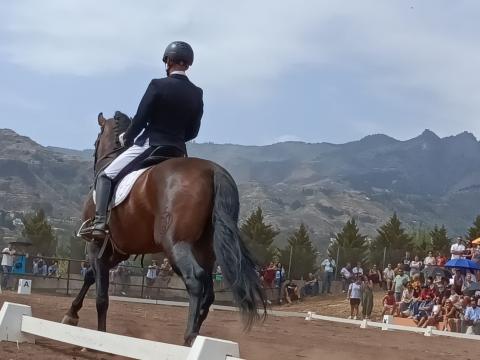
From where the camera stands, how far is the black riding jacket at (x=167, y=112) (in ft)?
23.7

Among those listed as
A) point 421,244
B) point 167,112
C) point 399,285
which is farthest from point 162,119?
point 421,244

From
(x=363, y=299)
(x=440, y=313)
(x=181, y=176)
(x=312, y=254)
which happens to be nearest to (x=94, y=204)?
(x=181, y=176)

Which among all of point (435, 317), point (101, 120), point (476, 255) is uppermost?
point (101, 120)

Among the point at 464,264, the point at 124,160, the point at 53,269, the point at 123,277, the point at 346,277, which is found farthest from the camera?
the point at 346,277

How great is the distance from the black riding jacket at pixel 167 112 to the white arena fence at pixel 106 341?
188 cm

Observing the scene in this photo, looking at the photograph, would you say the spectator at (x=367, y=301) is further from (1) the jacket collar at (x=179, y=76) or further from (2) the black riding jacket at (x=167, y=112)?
(1) the jacket collar at (x=179, y=76)

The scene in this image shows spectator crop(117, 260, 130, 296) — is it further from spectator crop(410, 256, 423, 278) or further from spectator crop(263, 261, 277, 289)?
spectator crop(410, 256, 423, 278)

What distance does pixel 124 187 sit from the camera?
23.2 ft

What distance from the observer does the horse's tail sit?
6125 millimetres

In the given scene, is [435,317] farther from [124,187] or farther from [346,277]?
[124,187]

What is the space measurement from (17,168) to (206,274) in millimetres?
187875

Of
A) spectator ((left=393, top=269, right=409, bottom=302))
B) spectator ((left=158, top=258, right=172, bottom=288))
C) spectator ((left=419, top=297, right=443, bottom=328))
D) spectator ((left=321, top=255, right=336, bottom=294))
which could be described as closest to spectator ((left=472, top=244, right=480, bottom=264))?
spectator ((left=393, top=269, right=409, bottom=302))

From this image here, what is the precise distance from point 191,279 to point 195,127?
6.27 feet

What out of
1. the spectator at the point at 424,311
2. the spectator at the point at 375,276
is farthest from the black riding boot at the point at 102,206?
the spectator at the point at 375,276
